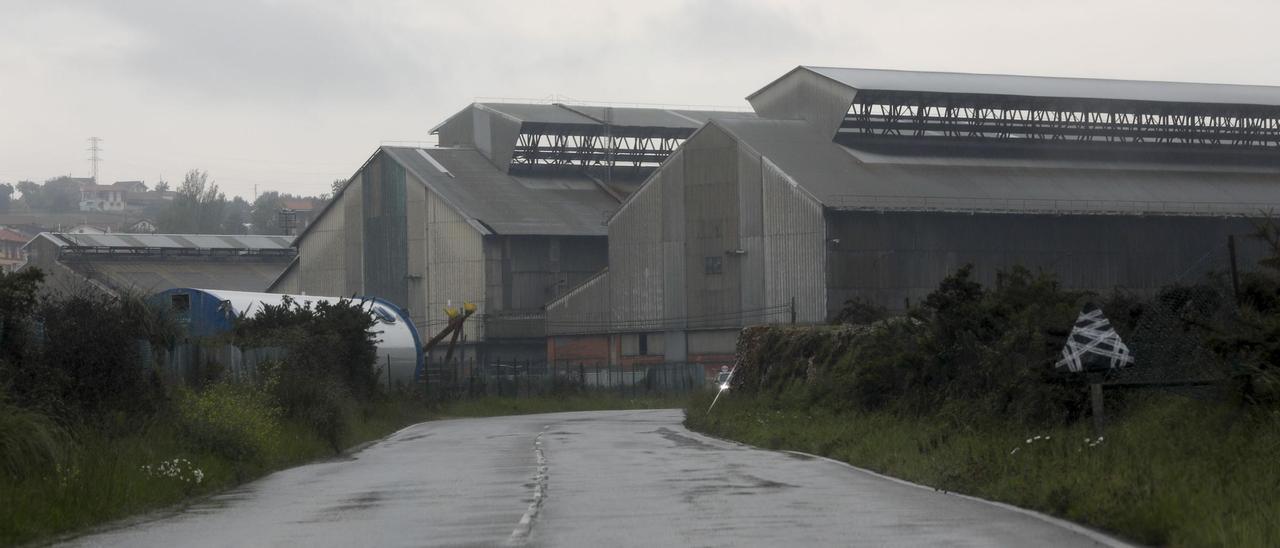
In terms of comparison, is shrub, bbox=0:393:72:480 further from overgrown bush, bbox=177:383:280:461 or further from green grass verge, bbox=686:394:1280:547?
green grass verge, bbox=686:394:1280:547

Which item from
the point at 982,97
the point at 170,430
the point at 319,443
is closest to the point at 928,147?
the point at 982,97

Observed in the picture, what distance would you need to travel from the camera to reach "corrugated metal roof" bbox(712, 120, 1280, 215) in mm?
70312

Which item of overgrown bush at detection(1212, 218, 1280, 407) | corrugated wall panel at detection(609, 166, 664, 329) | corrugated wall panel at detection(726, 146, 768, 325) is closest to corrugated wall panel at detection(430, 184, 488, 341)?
corrugated wall panel at detection(609, 166, 664, 329)

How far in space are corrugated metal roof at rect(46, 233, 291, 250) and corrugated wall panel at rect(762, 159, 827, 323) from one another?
5176 cm

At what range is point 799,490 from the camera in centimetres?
1934

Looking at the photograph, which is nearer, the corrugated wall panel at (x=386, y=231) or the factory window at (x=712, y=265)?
the factory window at (x=712, y=265)

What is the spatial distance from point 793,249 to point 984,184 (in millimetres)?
10900

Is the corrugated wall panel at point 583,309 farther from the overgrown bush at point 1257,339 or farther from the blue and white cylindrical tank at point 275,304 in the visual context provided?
the overgrown bush at point 1257,339

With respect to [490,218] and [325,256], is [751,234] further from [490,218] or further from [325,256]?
[325,256]

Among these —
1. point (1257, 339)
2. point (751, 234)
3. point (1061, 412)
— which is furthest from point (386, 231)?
point (1257, 339)

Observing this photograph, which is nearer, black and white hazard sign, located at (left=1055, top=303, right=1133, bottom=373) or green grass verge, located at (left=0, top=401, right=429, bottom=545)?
green grass verge, located at (left=0, top=401, right=429, bottom=545)

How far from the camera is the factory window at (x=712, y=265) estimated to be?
240 feet

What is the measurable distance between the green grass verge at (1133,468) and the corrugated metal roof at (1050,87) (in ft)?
173

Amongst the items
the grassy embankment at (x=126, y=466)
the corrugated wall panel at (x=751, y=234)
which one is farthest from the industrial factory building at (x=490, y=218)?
the grassy embankment at (x=126, y=466)
